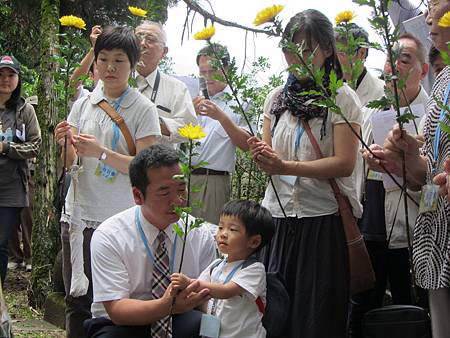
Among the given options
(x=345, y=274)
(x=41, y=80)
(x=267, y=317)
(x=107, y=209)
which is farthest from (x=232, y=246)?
(x=41, y=80)

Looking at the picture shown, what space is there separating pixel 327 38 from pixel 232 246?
1.05m

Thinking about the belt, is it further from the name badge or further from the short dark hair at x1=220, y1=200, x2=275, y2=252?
the short dark hair at x1=220, y1=200, x2=275, y2=252

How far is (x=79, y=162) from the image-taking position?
147 inches

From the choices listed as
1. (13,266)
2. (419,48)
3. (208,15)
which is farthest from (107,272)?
(13,266)

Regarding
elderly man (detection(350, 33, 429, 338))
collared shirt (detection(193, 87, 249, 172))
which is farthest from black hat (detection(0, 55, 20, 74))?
elderly man (detection(350, 33, 429, 338))

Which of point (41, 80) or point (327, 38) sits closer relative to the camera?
point (327, 38)

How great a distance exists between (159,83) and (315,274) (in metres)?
1.82

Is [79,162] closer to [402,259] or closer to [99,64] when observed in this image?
[99,64]

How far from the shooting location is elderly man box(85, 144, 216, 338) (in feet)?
9.25

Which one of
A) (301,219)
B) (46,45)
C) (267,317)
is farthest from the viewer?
(46,45)

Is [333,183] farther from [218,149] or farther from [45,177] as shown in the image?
[45,177]

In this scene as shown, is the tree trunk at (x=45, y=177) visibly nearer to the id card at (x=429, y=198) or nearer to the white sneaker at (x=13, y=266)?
the white sneaker at (x=13, y=266)

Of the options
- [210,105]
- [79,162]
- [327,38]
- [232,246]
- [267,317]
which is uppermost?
[327,38]

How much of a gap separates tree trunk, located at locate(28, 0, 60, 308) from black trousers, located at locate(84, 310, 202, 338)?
277 centimetres
